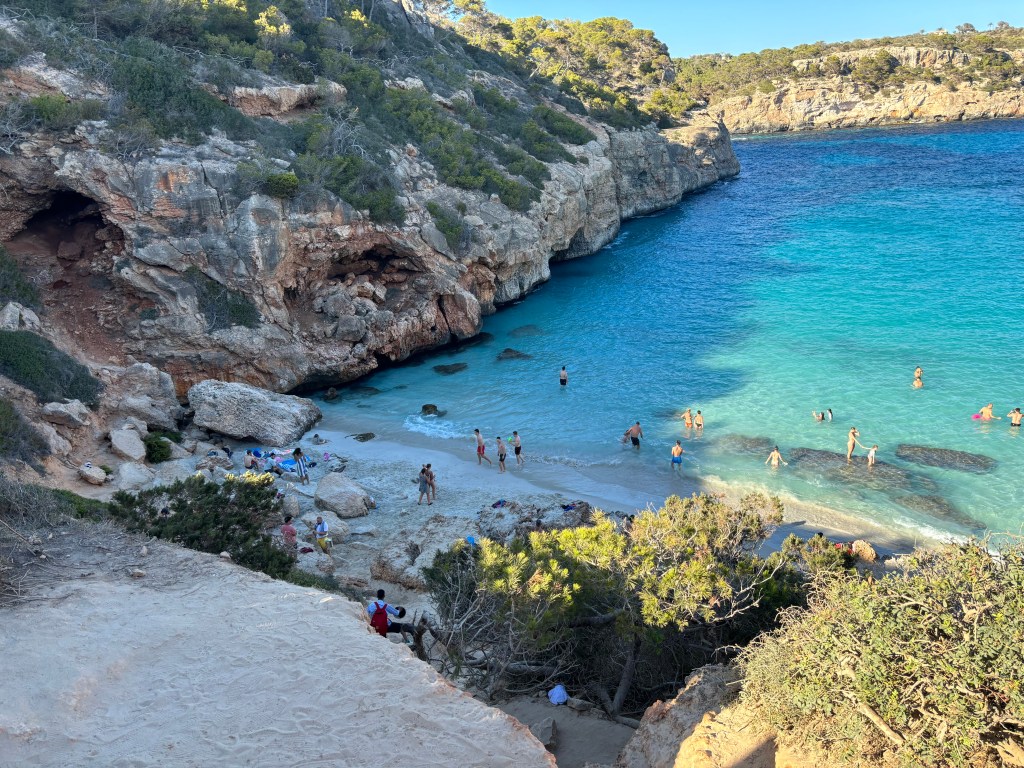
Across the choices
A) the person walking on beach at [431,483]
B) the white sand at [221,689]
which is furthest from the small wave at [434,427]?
the white sand at [221,689]

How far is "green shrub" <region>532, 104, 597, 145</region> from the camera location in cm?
4656

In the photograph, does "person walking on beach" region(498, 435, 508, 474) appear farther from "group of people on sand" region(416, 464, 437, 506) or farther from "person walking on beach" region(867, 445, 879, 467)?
"person walking on beach" region(867, 445, 879, 467)

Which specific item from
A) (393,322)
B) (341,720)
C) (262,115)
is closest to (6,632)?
(341,720)

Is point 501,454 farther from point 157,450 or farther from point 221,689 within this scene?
point 221,689

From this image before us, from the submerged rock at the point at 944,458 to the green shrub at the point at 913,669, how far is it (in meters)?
12.6

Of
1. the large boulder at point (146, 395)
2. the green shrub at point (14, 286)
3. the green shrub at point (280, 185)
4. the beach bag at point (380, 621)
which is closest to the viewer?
the beach bag at point (380, 621)

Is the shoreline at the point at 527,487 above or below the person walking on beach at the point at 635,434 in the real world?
below

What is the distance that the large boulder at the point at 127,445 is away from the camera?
1886 centimetres

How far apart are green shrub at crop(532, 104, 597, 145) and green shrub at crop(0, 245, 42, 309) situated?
32367 mm

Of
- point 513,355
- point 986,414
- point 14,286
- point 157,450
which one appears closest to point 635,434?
point 513,355

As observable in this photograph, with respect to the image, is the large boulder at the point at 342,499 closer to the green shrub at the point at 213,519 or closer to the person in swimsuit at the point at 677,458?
the green shrub at the point at 213,519

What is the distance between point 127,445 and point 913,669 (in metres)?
18.9

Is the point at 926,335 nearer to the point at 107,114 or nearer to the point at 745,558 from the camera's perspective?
the point at 745,558

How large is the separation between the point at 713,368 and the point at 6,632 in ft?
75.1
